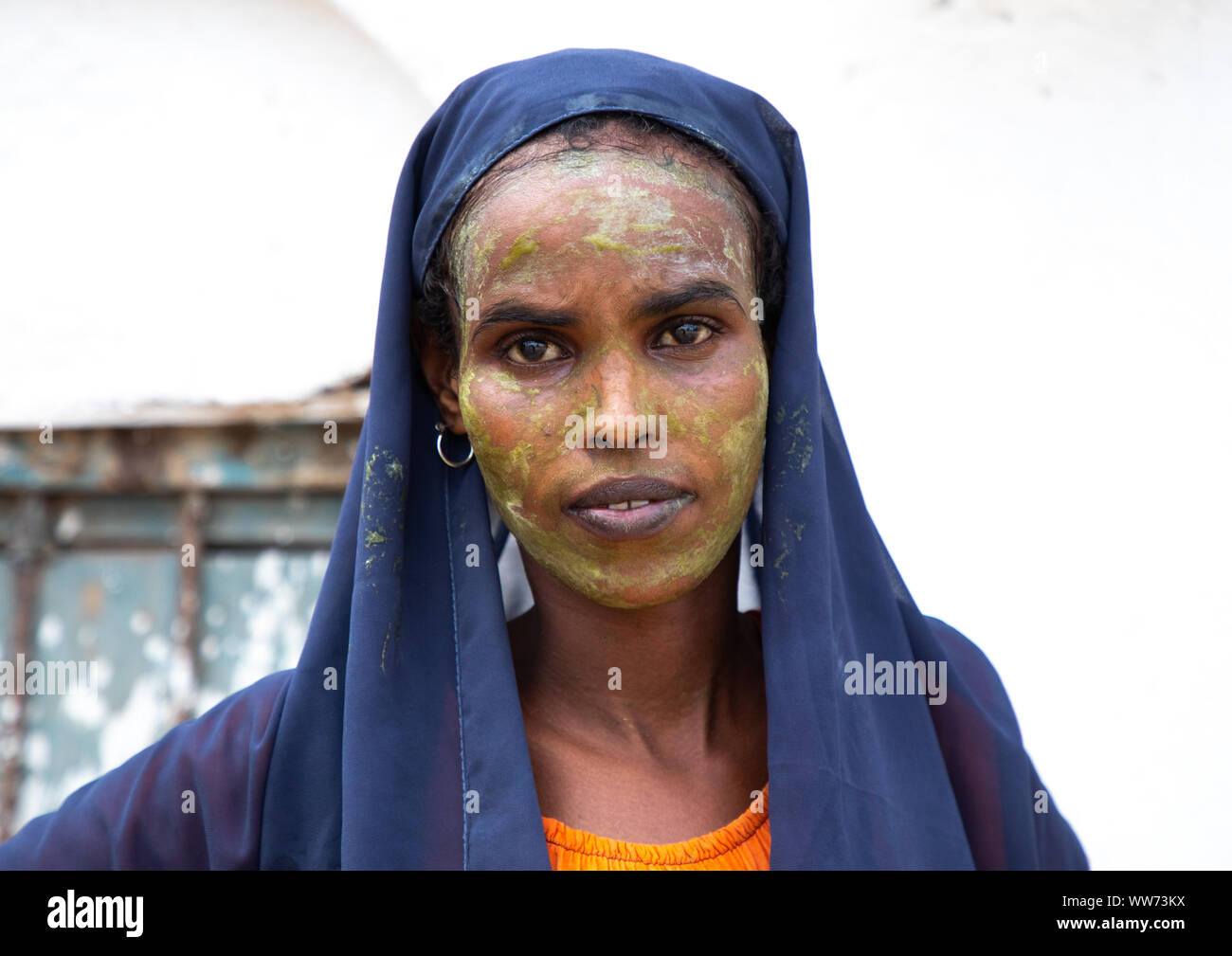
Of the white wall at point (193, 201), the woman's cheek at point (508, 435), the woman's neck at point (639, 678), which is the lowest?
the woman's neck at point (639, 678)

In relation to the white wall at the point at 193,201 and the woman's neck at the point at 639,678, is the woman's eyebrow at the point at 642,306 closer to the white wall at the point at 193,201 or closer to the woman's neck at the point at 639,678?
the woman's neck at the point at 639,678

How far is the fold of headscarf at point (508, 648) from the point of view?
1.64 meters

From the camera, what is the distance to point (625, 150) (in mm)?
1646

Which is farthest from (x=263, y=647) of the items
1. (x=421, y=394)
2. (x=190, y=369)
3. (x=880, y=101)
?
(x=880, y=101)

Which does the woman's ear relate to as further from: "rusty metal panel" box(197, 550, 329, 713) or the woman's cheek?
"rusty metal panel" box(197, 550, 329, 713)

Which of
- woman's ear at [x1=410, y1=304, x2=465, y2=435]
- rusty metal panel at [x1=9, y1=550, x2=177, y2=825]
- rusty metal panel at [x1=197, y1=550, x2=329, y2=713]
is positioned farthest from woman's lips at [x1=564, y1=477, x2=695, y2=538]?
rusty metal panel at [x1=9, y1=550, x2=177, y2=825]

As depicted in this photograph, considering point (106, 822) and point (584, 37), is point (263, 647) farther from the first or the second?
point (584, 37)

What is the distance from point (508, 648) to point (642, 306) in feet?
1.87

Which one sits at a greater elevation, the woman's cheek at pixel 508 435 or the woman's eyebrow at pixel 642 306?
the woman's eyebrow at pixel 642 306

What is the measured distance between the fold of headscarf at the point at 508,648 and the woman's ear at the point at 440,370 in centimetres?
2

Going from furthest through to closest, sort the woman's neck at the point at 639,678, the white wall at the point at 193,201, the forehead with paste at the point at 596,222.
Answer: the white wall at the point at 193,201, the woman's neck at the point at 639,678, the forehead with paste at the point at 596,222

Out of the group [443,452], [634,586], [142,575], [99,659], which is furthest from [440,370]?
[99,659]

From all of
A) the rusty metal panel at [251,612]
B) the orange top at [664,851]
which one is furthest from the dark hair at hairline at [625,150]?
the rusty metal panel at [251,612]

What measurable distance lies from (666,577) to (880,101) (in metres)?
2.11
